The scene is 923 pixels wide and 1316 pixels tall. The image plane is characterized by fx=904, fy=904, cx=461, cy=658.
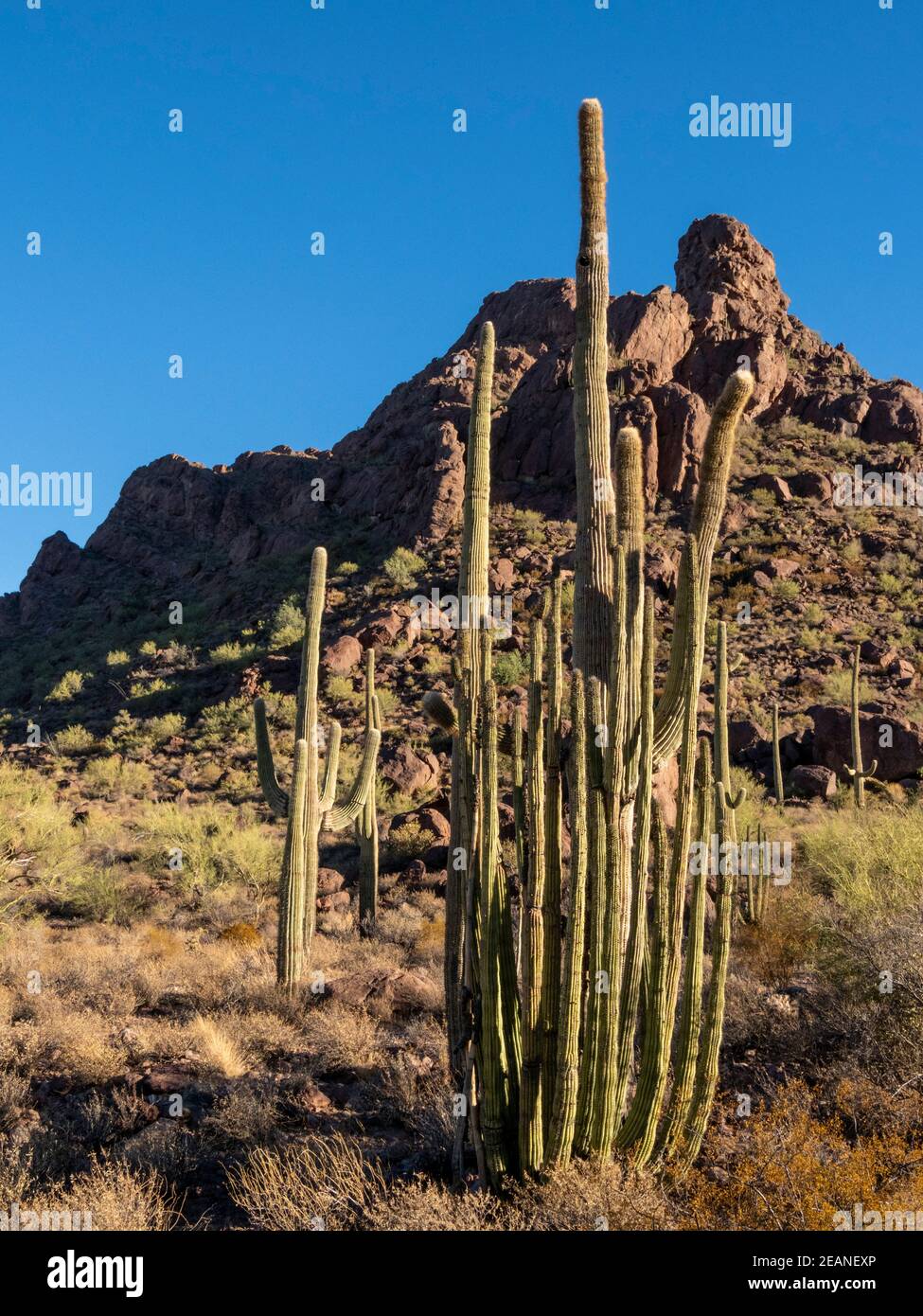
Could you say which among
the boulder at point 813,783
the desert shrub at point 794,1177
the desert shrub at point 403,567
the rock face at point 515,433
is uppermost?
the rock face at point 515,433

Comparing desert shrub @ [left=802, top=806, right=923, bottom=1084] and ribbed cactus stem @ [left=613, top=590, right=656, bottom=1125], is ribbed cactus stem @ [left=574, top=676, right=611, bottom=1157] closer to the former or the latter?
ribbed cactus stem @ [left=613, top=590, right=656, bottom=1125]

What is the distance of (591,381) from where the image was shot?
6.29m

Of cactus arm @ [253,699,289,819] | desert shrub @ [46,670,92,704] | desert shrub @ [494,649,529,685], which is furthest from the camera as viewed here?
desert shrub @ [46,670,92,704]

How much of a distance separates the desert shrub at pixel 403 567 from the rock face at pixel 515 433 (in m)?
1.91

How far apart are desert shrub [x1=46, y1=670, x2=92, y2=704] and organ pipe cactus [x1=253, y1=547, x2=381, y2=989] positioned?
2217cm

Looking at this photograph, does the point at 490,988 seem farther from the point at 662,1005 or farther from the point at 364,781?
the point at 364,781

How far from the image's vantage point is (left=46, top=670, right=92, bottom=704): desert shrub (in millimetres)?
31891

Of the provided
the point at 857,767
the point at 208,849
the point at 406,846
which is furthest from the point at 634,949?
the point at 857,767

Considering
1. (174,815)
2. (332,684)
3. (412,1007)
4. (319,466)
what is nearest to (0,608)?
(319,466)

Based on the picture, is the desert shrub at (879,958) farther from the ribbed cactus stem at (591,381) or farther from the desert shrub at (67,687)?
the desert shrub at (67,687)

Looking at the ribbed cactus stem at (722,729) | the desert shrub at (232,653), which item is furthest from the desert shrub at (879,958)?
the desert shrub at (232,653)

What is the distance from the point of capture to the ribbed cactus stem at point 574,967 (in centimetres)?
466

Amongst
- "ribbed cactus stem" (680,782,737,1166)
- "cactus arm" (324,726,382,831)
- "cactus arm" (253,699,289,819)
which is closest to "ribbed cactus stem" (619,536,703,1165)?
"ribbed cactus stem" (680,782,737,1166)

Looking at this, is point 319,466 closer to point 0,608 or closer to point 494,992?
point 0,608
